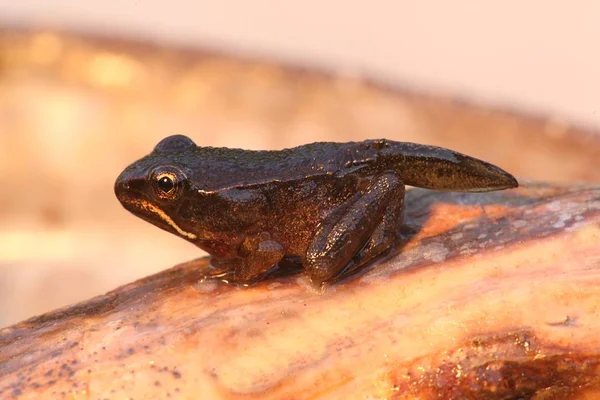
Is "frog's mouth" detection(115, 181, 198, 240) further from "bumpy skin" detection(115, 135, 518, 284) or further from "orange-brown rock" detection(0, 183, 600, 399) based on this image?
"orange-brown rock" detection(0, 183, 600, 399)

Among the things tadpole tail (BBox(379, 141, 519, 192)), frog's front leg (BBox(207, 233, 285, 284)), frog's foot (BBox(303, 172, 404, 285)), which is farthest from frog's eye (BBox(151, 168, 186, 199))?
tadpole tail (BBox(379, 141, 519, 192))

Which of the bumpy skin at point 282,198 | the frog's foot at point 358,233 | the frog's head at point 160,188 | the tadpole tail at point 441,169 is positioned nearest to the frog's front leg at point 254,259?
the bumpy skin at point 282,198

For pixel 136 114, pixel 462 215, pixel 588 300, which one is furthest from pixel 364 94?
pixel 588 300

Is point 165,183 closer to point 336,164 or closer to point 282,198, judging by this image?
point 282,198

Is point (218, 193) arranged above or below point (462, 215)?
above

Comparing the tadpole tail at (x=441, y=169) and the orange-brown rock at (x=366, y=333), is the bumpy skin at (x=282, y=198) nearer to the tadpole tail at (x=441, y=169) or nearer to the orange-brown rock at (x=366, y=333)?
the tadpole tail at (x=441, y=169)

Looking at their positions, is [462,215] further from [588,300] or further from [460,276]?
[588,300]

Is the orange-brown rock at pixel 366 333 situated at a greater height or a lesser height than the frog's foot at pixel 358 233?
lesser
